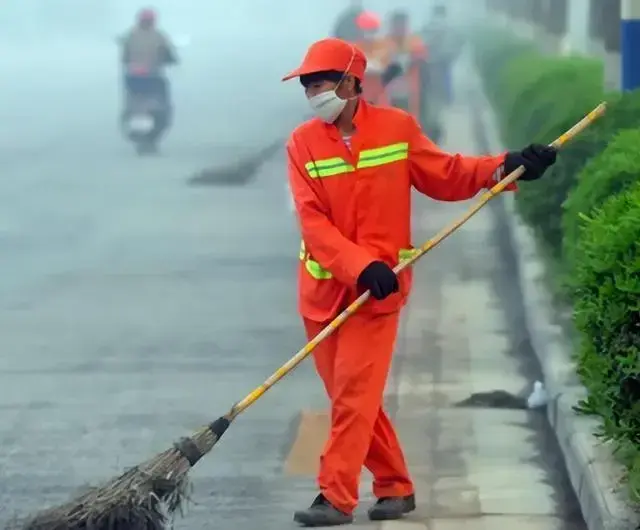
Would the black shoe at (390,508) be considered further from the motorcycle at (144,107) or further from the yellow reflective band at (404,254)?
the motorcycle at (144,107)

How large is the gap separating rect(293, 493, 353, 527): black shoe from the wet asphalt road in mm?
231

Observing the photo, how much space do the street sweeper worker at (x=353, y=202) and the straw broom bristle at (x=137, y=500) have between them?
0.52 m

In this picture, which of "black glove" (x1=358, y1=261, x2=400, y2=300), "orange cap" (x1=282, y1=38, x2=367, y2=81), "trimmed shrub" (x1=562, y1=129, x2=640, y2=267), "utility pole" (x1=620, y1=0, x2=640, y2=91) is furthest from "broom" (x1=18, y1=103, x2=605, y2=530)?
"utility pole" (x1=620, y1=0, x2=640, y2=91)

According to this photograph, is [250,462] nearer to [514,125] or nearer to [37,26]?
[514,125]

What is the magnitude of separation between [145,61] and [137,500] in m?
17.0

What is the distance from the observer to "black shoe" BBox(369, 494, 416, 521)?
6.39 meters

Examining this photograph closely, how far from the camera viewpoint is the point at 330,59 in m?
6.15

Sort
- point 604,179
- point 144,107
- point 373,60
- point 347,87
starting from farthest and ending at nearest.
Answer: point 144,107, point 373,60, point 604,179, point 347,87

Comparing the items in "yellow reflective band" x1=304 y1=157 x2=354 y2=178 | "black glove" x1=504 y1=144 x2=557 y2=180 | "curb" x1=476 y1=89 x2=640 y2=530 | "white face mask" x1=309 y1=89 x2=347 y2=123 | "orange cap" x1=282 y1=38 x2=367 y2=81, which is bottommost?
"curb" x1=476 y1=89 x2=640 y2=530

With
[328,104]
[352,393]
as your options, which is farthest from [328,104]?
[352,393]

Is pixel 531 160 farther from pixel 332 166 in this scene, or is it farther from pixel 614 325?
pixel 614 325

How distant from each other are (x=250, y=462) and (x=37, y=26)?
79.5 meters

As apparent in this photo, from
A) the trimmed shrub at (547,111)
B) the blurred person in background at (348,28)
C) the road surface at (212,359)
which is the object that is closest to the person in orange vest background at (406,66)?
the blurred person in background at (348,28)

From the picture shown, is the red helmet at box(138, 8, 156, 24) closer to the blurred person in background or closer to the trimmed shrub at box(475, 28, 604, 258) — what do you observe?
the blurred person in background
